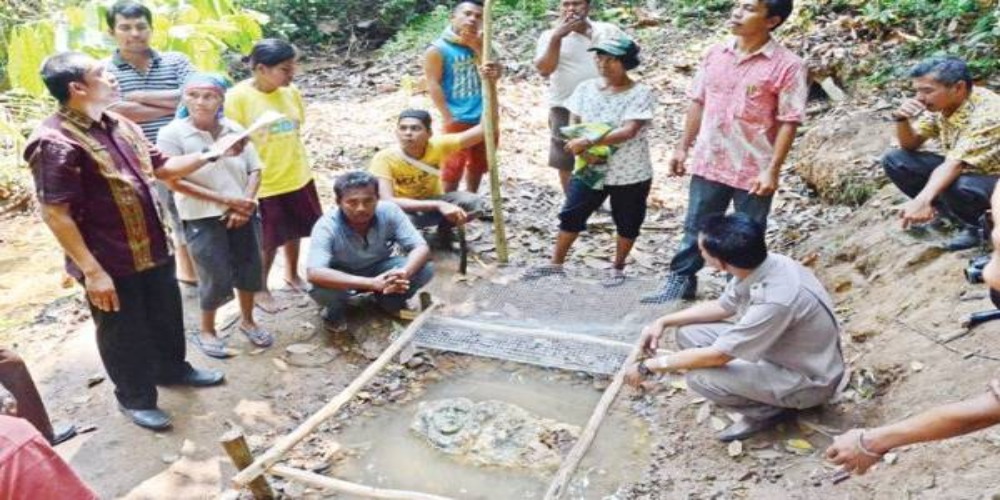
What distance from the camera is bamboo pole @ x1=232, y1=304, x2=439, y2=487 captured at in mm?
3744

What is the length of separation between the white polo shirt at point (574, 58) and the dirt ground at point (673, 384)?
4.27 feet

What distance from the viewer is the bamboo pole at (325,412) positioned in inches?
147

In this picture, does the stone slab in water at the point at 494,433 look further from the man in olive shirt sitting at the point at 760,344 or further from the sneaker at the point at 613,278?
the sneaker at the point at 613,278

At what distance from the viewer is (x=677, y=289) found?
5207 mm

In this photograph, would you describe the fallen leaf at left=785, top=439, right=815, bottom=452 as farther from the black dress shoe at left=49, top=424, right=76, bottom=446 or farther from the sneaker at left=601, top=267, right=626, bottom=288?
the black dress shoe at left=49, top=424, right=76, bottom=446

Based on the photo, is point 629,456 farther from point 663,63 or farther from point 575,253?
point 663,63

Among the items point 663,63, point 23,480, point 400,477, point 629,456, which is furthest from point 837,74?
point 23,480

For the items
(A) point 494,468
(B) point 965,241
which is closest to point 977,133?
(B) point 965,241

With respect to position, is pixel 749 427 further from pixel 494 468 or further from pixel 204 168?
pixel 204 168

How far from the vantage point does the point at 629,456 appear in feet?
13.2

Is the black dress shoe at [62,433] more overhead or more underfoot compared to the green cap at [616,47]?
more underfoot

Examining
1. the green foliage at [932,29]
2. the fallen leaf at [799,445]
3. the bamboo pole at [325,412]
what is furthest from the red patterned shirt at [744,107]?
the green foliage at [932,29]

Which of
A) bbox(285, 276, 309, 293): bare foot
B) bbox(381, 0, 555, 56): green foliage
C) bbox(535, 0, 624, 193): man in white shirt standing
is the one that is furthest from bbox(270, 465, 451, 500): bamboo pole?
bbox(381, 0, 555, 56): green foliage

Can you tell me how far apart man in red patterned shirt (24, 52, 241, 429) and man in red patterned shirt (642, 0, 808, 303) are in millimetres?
2669
